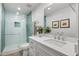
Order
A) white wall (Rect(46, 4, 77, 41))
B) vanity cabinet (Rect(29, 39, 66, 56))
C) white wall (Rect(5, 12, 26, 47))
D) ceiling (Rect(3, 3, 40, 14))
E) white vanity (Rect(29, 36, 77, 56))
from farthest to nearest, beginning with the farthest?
white wall (Rect(5, 12, 26, 47)), ceiling (Rect(3, 3, 40, 14)), white wall (Rect(46, 4, 77, 41)), vanity cabinet (Rect(29, 39, 66, 56)), white vanity (Rect(29, 36, 77, 56))

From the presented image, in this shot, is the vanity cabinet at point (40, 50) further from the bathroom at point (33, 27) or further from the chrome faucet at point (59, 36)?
the chrome faucet at point (59, 36)

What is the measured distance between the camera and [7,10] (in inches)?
64.8

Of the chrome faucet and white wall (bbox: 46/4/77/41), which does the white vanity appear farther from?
white wall (bbox: 46/4/77/41)

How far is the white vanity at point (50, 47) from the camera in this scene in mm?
1200

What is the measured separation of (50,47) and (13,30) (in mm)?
734

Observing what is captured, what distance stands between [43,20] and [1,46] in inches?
34.8

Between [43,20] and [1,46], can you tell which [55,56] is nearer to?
[43,20]

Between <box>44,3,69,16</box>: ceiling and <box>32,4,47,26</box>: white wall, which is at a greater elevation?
<box>44,3,69,16</box>: ceiling

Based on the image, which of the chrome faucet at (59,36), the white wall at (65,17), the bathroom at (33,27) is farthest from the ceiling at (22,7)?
the chrome faucet at (59,36)

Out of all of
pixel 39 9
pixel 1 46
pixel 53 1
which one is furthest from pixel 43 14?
pixel 1 46

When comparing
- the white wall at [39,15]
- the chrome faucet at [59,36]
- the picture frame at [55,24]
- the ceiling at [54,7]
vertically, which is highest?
the ceiling at [54,7]

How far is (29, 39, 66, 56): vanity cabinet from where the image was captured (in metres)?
1.35

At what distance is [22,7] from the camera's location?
5.38 feet

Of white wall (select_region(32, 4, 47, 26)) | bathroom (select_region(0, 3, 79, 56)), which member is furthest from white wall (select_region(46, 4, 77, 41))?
white wall (select_region(32, 4, 47, 26))
